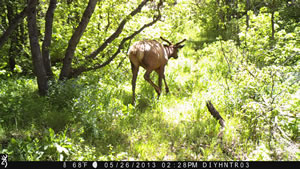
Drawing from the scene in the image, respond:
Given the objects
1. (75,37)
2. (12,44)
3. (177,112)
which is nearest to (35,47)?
(75,37)

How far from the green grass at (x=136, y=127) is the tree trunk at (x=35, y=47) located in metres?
0.27

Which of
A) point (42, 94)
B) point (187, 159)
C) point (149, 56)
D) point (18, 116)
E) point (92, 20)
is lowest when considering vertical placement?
point (187, 159)

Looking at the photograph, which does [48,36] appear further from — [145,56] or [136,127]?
[136,127]

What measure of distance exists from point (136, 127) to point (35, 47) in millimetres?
2848

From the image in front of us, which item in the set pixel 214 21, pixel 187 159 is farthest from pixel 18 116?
pixel 214 21

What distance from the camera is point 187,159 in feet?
11.7

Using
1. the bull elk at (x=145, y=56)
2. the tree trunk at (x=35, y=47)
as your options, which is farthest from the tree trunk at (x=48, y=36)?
the bull elk at (x=145, y=56)

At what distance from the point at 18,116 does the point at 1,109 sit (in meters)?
0.37

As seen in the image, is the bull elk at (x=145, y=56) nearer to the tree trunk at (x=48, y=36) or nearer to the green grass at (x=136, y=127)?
the green grass at (x=136, y=127)

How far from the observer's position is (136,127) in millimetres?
4488

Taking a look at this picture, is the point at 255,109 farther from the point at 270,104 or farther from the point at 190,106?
the point at 190,106

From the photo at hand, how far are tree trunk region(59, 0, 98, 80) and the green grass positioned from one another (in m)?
0.51

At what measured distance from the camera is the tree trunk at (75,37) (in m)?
4.74

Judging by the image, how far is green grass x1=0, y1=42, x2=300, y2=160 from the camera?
335cm
